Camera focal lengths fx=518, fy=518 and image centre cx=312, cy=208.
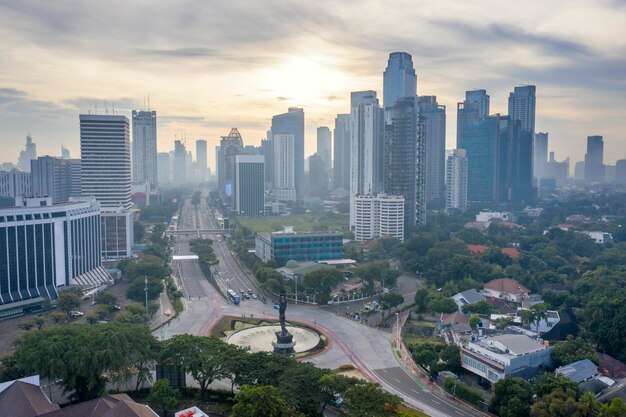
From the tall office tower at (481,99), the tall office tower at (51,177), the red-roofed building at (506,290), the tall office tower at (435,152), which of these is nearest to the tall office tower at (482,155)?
the tall office tower at (435,152)

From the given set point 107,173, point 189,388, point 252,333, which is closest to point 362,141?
point 107,173

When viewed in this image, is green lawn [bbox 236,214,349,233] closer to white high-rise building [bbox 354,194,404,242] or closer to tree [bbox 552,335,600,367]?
white high-rise building [bbox 354,194,404,242]

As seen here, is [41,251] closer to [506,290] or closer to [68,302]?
[68,302]

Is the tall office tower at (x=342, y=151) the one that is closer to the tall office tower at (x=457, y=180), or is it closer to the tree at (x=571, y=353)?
the tall office tower at (x=457, y=180)

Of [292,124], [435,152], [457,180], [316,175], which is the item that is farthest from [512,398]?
[316,175]

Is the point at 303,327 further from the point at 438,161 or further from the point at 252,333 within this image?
the point at 438,161

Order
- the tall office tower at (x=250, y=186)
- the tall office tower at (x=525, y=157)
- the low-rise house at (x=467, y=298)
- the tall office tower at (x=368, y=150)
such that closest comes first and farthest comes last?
1. the low-rise house at (x=467, y=298)
2. the tall office tower at (x=368, y=150)
3. the tall office tower at (x=250, y=186)
4. the tall office tower at (x=525, y=157)

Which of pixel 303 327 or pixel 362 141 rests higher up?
pixel 362 141
